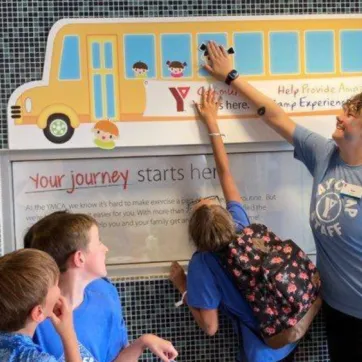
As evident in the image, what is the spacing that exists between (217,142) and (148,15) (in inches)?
21.5

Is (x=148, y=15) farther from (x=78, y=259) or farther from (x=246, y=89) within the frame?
(x=78, y=259)

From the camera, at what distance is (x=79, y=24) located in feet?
6.75

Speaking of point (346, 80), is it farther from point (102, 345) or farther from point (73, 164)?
point (102, 345)

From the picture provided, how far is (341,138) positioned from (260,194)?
0.45m

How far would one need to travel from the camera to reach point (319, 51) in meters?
2.17

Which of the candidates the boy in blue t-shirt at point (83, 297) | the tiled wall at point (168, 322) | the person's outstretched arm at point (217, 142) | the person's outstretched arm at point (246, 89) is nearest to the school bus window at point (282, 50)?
the person's outstretched arm at point (246, 89)

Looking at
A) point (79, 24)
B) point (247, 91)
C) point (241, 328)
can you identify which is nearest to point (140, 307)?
point (241, 328)

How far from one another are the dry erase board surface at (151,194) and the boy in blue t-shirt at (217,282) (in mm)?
158

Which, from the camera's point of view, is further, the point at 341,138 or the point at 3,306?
the point at 341,138

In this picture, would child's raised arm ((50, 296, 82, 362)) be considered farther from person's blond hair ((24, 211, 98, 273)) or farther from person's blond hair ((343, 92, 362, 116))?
person's blond hair ((343, 92, 362, 116))

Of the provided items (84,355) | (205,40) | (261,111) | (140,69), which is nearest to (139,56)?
(140,69)

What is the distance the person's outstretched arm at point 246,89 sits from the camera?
2088 millimetres

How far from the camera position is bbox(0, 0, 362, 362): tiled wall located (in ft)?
6.74

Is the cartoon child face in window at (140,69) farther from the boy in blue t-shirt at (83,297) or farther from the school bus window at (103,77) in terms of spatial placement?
the boy in blue t-shirt at (83,297)
